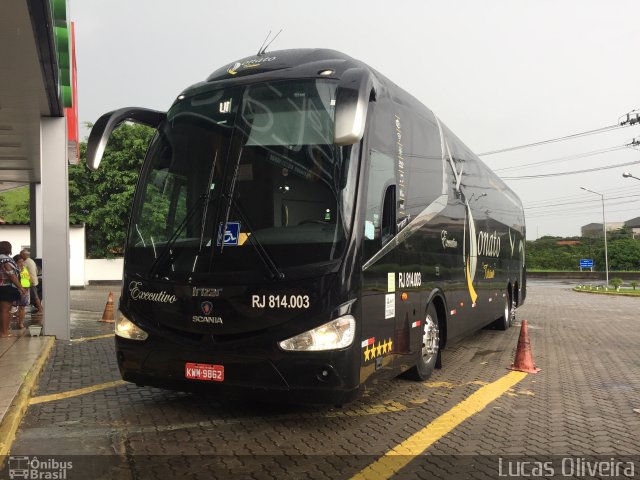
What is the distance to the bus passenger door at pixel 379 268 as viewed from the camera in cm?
502

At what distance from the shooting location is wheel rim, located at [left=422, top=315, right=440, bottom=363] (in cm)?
683

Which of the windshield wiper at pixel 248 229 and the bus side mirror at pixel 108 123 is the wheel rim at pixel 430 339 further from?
the bus side mirror at pixel 108 123

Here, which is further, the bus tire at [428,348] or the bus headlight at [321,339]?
the bus tire at [428,348]

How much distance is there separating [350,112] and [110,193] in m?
32.2

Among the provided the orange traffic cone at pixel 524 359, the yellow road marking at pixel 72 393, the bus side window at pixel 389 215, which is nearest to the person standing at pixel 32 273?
the yellow road marking at pixel 72 393

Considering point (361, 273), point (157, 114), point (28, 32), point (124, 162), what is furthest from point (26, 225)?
point (361, 273)

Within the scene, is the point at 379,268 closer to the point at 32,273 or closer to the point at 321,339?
the point at 321,339

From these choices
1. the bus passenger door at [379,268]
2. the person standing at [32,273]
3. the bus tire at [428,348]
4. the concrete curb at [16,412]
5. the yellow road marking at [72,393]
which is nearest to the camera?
the concrete curb at [16,412]

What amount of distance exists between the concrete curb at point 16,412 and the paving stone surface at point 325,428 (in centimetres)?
9

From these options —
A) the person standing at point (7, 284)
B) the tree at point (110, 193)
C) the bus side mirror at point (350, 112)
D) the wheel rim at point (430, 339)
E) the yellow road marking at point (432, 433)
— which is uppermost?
the tree at point (110, 193)

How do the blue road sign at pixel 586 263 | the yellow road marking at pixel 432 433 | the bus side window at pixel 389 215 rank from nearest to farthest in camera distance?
the yellow road marking at pixel 432 433, the bus side window at pixel 389 215, the blue road sign at pixel 586 263

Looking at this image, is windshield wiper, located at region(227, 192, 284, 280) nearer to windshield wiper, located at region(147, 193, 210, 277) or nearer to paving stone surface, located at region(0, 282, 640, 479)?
windshield wiper, located at region(147, 193, 210, 277)

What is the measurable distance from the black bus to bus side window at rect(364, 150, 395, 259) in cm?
2

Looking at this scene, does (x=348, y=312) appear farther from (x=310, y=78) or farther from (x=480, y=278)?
(x=480, y=278)
